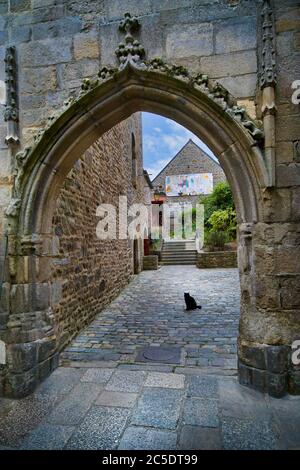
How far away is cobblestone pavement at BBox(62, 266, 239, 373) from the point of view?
3.20 m

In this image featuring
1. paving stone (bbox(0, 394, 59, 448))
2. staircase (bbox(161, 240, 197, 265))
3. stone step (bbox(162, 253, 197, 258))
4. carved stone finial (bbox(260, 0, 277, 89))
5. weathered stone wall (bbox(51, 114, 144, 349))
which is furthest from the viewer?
stone step (bbox(162, 253, 197, 258))

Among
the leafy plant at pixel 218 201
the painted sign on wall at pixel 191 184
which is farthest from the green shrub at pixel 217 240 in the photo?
the painted sign on wall at pixel 191 184

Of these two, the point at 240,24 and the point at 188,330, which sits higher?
the point at 240,24

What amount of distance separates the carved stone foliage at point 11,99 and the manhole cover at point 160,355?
103 inches

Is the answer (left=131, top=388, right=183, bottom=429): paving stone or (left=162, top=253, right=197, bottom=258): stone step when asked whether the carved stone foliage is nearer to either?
(left=131, top=388, right=183, bottom=429): paving stone

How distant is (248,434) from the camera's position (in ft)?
5.83

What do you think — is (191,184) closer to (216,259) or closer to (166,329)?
(216,259)

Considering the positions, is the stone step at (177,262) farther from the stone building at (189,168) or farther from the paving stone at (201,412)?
the paving stone at (201,412)

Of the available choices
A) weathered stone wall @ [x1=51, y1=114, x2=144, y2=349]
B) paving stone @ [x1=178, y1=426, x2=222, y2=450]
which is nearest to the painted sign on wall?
weathered stone wall @ [x1=51, y1=114, x2=144, y2=349]

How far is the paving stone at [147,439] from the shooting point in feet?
5.56

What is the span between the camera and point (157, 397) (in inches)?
89.4

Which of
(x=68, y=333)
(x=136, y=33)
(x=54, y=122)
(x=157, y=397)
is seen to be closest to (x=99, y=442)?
(x=157, y=397)

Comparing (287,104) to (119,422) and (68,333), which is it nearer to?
(119,422)

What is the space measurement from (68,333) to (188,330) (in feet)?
5.62
